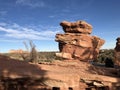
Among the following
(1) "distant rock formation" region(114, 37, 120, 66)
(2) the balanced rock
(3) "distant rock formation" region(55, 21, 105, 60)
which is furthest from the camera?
(2) the balanced rock

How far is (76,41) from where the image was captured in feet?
132

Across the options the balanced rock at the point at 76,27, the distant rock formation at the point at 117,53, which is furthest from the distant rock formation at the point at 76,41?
the distant rock formation at the point at 117,53

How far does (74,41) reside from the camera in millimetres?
40250

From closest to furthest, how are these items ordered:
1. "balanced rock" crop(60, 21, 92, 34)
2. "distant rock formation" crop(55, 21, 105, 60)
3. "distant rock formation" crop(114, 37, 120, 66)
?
"distant rock formation" crop(55, 21, 105, 60), "distant rock formation" crop(114, 37, 120, 66), "balanced rock" crop(60, 21, 92, 34)

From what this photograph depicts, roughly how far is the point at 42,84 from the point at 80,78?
13.3 feet

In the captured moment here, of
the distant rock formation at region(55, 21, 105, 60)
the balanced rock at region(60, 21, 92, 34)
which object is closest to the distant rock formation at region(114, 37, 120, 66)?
the distant rock formation at region(55, 21, 105, 60)

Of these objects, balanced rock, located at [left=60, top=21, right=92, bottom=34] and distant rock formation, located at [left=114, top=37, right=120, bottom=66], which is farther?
balanced rock, located at [left=60, top=21, right=92, bottom=34]

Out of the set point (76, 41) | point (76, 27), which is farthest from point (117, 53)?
point (76, 27)

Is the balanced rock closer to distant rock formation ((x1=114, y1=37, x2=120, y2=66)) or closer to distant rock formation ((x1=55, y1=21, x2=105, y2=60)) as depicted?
distant rock formation ((x1=55, y1=21, x2=105, y2=60))

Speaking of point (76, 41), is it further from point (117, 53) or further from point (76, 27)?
point (117, 53)

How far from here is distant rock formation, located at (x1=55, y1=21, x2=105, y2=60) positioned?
40094mm

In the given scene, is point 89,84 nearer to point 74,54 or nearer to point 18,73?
point 18,73

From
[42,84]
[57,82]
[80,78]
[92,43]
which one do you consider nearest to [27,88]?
[42,84]

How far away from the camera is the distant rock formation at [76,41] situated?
40094 mm
